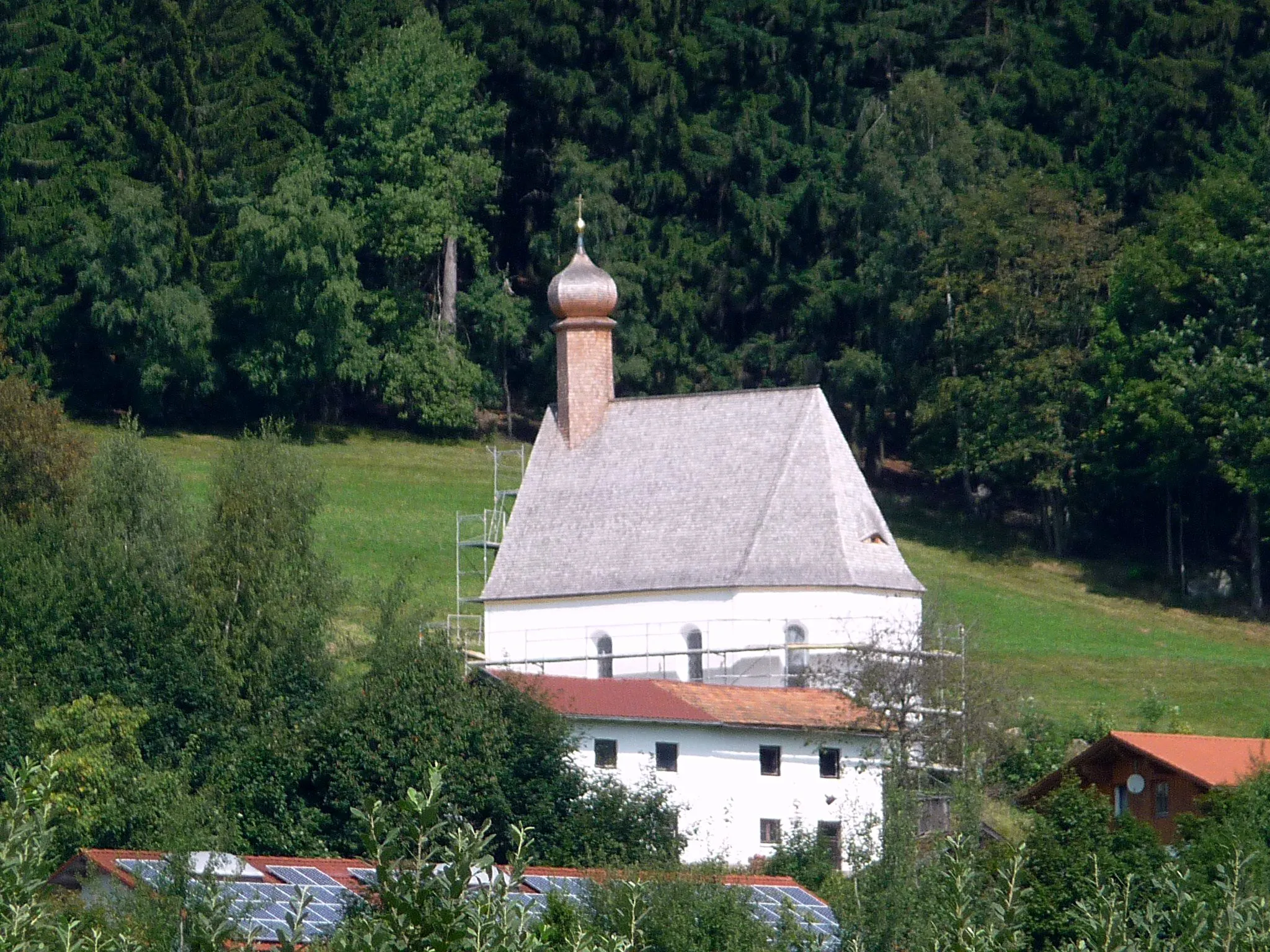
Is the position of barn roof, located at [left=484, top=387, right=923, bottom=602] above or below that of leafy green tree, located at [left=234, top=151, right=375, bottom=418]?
below

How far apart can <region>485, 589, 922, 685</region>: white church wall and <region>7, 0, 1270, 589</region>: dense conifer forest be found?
1764 cm

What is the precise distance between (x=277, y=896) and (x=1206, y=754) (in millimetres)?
18589

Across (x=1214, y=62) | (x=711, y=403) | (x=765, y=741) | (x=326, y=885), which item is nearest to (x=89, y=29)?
(x=711, y=403)

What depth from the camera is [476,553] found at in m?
60.7

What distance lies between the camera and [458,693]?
42719mm

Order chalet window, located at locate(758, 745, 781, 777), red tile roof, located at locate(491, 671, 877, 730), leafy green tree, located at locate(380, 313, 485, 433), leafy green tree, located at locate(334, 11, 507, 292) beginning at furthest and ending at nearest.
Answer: leafy green tree, located at locate(334, 11, 507, 292) < leafy green tree, located at locate(380, 313, 485, 433) < chalet window, located at locate(758, 745, 781, 777) < red tile roof, located at locate(491, 671, 877, 730)

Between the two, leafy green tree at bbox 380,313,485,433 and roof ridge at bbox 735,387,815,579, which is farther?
leafy green tree at bbox 380,313,485,433

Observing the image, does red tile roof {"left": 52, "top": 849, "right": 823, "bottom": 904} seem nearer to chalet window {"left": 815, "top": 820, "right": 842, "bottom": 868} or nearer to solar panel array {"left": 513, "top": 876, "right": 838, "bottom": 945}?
solar panel array {"left": 513, "top": 876, "right": 838, "bottom": 945}

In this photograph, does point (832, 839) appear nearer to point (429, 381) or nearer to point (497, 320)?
point (429, 381)

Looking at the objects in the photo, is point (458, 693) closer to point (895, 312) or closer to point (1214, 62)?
point (895, 312)

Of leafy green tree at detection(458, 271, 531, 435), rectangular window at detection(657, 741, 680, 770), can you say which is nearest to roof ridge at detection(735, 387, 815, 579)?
rectangular window at detection(657, 741, 680, 770)

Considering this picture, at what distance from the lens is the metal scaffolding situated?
5247cm

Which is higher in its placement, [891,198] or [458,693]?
[891,198]

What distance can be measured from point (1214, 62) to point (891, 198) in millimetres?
9949
